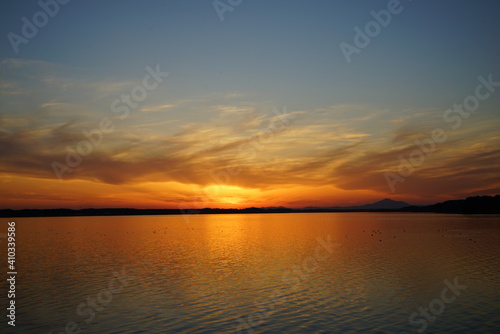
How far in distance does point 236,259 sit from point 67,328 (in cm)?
3026

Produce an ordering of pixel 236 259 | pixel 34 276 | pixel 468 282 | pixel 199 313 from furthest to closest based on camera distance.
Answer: pixel 236 259 < pixel 34 276 < pixel 468 282 < pixel 199 313

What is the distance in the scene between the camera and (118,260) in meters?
52.0

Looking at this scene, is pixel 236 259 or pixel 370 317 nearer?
pixel 370 317

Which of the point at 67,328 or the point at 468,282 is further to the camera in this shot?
the point at 468,282

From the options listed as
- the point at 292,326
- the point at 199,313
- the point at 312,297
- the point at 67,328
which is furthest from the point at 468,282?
the point at 67,328

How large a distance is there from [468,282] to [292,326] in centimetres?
2100

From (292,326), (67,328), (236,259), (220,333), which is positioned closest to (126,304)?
(67,328)

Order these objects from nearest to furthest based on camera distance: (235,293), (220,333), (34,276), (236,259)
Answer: (220,333)
(235,293)
(34,276)
(236,259)

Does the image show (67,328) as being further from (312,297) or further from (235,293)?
(312,297)

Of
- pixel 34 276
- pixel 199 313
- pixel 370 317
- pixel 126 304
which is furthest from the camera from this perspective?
pixel 34 276

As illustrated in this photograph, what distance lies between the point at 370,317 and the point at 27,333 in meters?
21.1

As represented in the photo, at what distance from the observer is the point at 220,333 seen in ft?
71.2

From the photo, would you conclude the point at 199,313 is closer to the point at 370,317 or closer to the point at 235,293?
the point at 235,293

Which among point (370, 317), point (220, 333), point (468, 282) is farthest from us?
point (468, 282)
